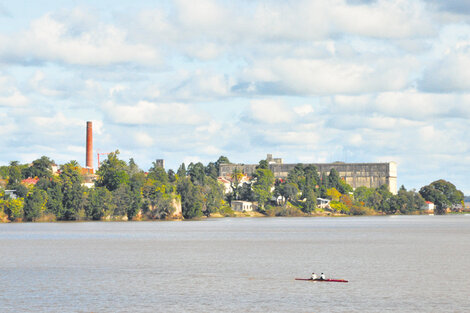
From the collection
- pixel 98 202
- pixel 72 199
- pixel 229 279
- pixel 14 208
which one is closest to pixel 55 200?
pixel 72 199

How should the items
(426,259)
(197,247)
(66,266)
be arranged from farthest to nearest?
1. (197,247)
2. (426,259)
3. (66,266)

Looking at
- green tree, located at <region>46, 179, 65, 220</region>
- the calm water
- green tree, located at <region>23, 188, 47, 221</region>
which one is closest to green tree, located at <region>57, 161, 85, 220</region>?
green tree, located at <region>46, 179, 65, 220</region>

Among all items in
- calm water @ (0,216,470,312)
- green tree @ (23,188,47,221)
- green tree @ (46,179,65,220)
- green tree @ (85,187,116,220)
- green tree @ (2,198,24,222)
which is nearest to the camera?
calm water @ (0,216,470,312)

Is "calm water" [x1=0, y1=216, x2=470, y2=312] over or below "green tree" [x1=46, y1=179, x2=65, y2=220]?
below

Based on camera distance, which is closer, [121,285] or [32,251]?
[121,285]

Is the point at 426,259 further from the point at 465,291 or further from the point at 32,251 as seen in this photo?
the point at 32,251

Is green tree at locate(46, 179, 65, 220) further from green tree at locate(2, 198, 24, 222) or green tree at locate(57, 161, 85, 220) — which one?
green tree at locate(2, 198, 24, 222)

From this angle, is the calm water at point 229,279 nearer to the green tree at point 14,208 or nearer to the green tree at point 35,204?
the green tree at point 35,204

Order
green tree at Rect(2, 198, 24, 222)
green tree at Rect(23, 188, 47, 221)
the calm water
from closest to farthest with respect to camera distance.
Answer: the calm water, green tree at Rect(2, 198, 24, 222), green tree at Rect(23, 188, 47, 221)

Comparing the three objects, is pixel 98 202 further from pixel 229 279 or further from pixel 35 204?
pixel 229 279

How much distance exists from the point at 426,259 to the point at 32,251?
1738 inches

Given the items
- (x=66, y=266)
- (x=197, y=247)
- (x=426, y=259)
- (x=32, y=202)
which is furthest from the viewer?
(x=32, y=202)

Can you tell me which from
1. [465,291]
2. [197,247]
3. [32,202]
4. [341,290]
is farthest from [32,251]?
[32,202]

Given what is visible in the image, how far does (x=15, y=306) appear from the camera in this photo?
1790 inches
